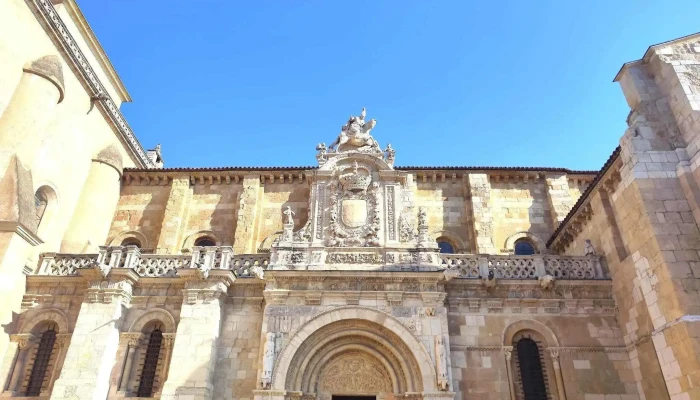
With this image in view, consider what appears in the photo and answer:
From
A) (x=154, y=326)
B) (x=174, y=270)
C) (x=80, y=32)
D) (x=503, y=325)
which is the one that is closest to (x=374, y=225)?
(x=503, y=325)

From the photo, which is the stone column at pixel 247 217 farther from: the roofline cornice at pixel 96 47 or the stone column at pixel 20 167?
the roofline cornice at pixel 96 47

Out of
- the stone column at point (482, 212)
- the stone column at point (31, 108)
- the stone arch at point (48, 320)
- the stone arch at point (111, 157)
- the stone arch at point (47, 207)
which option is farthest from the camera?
the stone arch at point (111, 157)

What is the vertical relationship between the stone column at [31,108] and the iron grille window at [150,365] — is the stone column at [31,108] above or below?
above

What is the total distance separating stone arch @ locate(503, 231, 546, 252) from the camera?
19.0m

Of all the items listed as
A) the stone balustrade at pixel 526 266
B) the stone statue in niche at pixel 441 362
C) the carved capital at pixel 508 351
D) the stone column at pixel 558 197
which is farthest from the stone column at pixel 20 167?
the stone column at pixel 558 197

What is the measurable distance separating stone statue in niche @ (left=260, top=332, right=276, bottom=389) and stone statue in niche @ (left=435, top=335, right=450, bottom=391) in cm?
473

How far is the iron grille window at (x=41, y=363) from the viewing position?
14359 mm

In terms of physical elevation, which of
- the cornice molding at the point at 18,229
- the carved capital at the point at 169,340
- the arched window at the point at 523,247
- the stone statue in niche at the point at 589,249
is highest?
the arched window at the point at 523,247

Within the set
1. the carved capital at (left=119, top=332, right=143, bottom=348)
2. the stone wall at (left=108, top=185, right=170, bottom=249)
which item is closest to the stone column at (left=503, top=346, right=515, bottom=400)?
the carved capital at (left=119, top=332, right=143, bottom=348)

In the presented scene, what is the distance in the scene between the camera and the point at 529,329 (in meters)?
14.4

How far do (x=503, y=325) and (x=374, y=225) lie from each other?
5156 mm

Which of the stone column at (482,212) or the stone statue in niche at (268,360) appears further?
the stone column at (482,212)

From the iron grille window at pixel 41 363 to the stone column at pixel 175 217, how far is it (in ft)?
16.5

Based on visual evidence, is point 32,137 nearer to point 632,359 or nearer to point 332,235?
point 332,235
